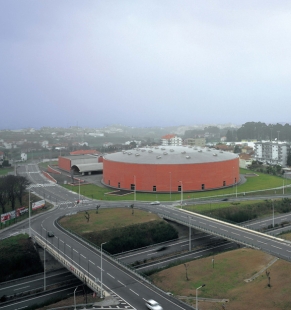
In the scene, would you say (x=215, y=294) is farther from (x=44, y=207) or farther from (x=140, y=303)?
(x=44, y=207)

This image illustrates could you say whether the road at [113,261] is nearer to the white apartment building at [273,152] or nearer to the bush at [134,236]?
the bush at [134,236]

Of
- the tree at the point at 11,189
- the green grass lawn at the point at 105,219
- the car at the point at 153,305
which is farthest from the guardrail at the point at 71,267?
the tree at the point at 11,189

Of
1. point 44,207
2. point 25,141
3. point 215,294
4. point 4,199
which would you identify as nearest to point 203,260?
point 215,294

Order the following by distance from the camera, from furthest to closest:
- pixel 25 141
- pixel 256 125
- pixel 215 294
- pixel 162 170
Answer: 1. pixel 256 125
2. pixel 25 141
3. pixel 162 170
4. pixel 215 294

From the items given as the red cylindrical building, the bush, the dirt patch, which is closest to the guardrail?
the dirt patch

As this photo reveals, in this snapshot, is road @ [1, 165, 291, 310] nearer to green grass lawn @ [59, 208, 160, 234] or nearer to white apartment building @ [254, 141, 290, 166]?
green grass lawn @ [59, 208, 160, 234]

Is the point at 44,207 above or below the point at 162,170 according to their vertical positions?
below


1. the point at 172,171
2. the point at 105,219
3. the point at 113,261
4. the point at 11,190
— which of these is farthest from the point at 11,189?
the point at 113,261
